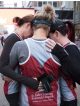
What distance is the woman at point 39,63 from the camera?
3285mm

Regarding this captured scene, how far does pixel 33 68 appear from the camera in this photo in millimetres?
3283

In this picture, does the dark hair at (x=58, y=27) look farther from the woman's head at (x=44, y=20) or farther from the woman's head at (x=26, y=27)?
the woman's head at (x=26, y=27)

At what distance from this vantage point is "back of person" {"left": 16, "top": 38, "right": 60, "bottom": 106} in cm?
329

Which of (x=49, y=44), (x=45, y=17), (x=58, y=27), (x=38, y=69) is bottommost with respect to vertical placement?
(x=38, y=69)

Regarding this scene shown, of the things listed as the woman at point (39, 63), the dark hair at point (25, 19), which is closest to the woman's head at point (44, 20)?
the woman at point (39, 63)

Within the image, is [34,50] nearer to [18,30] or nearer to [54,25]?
[54,25]

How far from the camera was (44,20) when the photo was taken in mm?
3307

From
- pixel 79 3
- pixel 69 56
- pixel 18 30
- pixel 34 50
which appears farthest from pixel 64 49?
pixel 79 3

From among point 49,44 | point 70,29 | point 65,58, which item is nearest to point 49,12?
point 49,44

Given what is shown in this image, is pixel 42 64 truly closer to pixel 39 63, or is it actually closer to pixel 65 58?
pixel 39 63

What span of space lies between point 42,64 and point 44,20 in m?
0.38

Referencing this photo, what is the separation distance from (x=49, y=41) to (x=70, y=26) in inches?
24.6

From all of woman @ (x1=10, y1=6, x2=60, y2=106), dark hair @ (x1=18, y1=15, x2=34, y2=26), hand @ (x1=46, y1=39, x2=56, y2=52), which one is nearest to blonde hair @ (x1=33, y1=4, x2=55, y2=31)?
woman @ (x1=10, y1=6, x2=60, y2=106)

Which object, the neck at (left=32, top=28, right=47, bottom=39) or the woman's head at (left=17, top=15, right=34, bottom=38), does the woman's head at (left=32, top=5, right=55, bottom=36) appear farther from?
the woman's head at (left=17, top=15, right=34, bottom=38)
